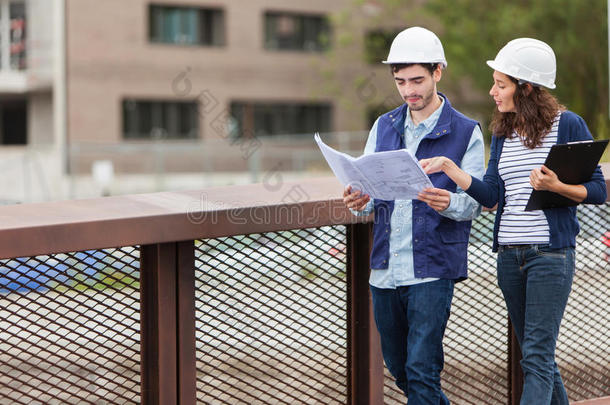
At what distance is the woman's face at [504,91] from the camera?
3.24 metres

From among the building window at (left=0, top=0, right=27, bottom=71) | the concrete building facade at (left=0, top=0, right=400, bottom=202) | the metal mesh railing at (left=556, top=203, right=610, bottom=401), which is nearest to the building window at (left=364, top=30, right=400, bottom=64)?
the concrete building facade at (left=0, top=0, right=400, bottom=202)

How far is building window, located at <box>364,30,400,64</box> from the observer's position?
3216 cm

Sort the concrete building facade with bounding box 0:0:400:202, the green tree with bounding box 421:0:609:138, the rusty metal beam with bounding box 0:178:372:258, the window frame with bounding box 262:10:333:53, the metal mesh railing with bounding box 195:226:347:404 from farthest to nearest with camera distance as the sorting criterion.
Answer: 1. the window frame with bounding box 262:10:333:53
2. the concrete building facade with bounding box 0:0:400:202
3. the green tree with bounding box 421:0:609:138
4. the metal mesh railing with bounding box 195:226:347:404
5. the rusty metal beam with bounding box 0:178:372:258

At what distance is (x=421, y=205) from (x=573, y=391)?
1660 mm

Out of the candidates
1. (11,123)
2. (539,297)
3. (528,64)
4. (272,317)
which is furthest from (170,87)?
(539,297)

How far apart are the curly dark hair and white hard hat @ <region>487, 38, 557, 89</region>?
38 mm

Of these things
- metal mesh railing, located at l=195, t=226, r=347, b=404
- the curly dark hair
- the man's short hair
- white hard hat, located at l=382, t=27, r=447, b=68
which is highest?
white hard hat, located at l=382, t=27, r=447, b=68

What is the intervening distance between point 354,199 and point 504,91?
69 cm

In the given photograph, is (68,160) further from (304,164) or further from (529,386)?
(529,386)

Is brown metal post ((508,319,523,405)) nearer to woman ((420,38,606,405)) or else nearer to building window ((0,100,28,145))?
woman ((420,38,606,405))

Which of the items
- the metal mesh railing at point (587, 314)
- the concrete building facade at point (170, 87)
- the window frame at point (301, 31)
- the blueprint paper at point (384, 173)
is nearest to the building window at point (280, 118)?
the concrete building facade at point (170, 87)

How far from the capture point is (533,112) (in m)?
3.21

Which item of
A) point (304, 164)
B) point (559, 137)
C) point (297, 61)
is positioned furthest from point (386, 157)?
point (297, 61)

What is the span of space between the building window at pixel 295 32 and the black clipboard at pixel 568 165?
29756 millimetres
